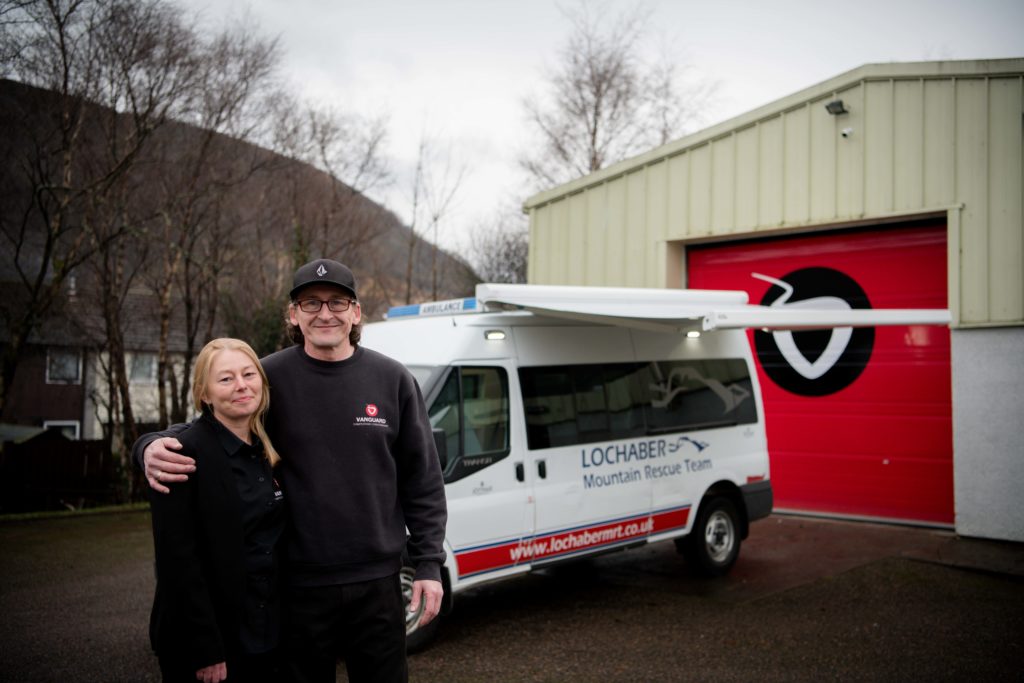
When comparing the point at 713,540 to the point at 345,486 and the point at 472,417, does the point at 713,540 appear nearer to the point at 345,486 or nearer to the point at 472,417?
the point at 472,417

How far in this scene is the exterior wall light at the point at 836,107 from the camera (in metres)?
9.70

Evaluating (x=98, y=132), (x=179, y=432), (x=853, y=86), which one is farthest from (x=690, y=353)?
(x=98, y=132)

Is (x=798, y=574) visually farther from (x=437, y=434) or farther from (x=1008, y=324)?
(x=437, y=434)

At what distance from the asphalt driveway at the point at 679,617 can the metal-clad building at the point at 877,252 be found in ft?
3.27

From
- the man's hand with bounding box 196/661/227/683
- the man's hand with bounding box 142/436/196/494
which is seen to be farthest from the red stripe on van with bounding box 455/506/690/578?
the man's hand with bounding box 142/436/196/494

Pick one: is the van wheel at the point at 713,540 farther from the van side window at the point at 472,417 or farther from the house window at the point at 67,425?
the house window at the point at 67,425

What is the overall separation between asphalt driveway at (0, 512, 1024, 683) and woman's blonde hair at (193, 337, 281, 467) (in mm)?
2947

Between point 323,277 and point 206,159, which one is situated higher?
point 206,159

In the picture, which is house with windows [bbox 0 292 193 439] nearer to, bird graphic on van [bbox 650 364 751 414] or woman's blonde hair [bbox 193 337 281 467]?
bird graphic on van [bbox 650 364 751 414]

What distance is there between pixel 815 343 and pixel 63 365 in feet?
61.8

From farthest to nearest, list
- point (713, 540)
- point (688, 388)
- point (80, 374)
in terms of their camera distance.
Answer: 1. point (80, 374)
2. point (713, 540)
3. point (688, 388)

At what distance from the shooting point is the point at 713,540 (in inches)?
310

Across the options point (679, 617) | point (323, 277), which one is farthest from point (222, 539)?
point (679, 617)

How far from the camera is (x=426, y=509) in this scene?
9.97 feet
